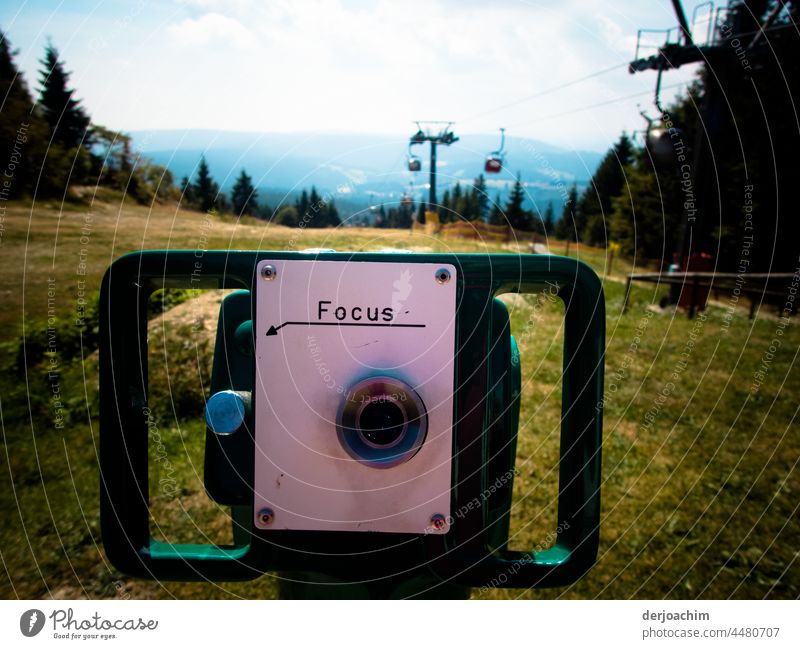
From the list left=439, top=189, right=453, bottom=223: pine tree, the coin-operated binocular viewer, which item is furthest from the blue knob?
left=439, top=189, right=453, bottom=223: pine tree

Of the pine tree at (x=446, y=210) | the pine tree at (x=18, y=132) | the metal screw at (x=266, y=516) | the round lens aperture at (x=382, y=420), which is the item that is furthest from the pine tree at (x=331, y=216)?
the pine tree at (x=18, y=132)

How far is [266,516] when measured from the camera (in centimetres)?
104

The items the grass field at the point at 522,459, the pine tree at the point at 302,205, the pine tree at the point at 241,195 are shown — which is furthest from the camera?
the grass field at the point at 522,459

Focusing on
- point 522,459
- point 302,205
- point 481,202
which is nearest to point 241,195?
point 302,205

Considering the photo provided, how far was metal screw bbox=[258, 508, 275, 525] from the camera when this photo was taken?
1.04 meters

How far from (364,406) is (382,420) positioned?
0.13ft

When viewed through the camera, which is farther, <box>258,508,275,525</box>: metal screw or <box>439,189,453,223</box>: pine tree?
<box>439,189,453,223</box>: pine tree

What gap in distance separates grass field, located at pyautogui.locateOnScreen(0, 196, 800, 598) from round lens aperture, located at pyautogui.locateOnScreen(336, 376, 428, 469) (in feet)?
1.30

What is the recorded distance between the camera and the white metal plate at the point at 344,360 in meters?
0.99

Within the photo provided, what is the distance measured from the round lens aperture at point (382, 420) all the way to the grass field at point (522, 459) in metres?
0.40

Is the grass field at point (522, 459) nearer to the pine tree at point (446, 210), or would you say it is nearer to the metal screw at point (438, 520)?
the pine tree at point (446, 210)

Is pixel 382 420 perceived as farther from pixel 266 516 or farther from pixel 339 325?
pixel 266 516

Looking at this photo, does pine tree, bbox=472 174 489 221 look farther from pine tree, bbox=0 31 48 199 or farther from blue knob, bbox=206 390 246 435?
pine tree, bbox=0 31 48 199

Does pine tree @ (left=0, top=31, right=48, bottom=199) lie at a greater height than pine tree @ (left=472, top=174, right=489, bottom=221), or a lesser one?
greater
